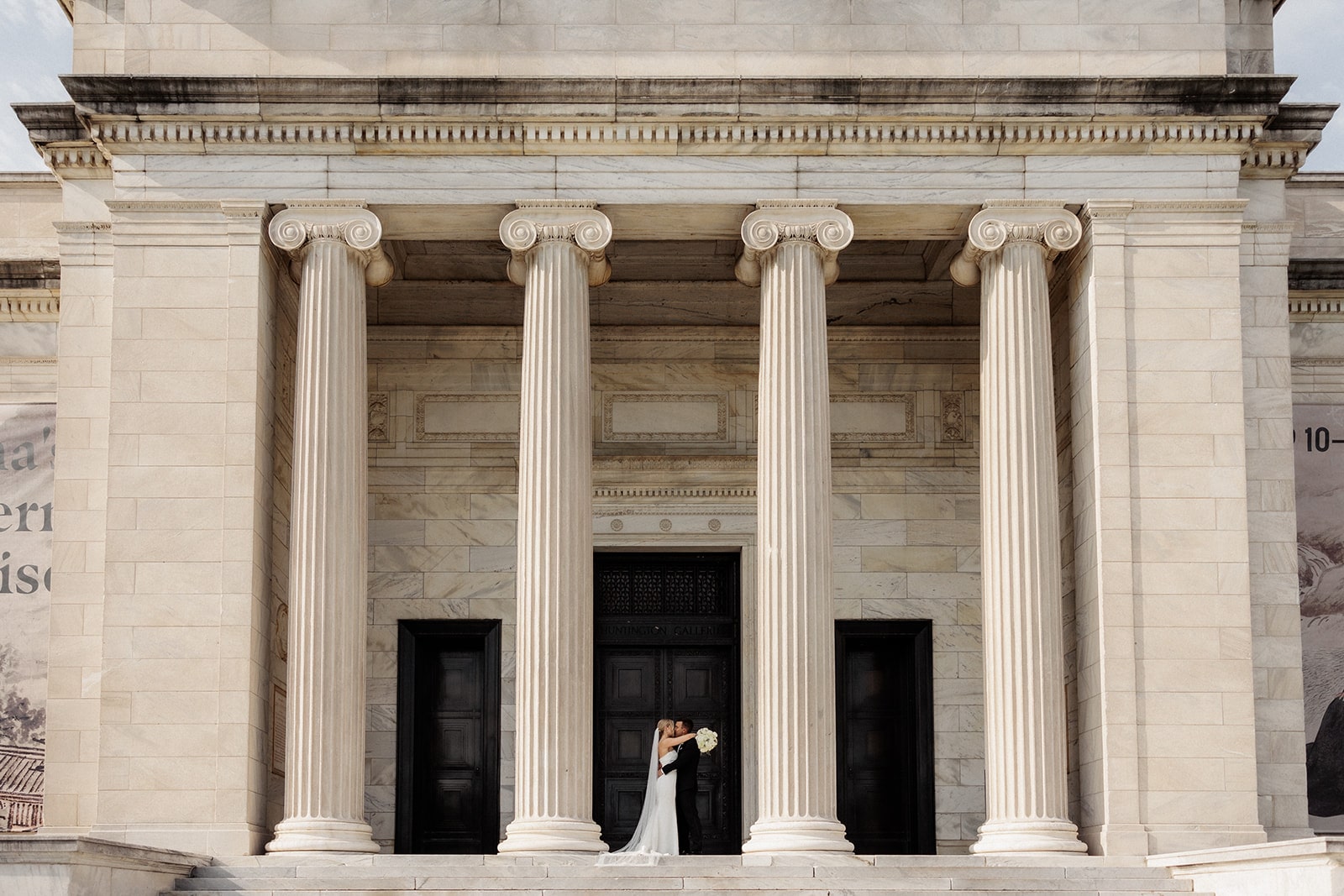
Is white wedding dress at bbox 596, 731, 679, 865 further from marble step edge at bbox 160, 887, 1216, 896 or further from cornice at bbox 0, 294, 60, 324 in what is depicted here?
cornice at bbox 0, 294, 60, 324

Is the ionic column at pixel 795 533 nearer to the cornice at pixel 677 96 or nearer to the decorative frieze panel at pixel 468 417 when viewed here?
the cornice at pixel 677 96

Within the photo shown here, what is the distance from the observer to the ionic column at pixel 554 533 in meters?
25.4

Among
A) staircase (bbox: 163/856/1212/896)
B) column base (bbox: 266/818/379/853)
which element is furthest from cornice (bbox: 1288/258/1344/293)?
column base (bbox: 266/818/379/853)

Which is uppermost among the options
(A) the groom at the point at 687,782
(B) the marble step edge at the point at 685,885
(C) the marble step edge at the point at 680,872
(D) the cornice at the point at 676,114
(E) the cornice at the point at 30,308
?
(D) the cornice at the point at 676,114

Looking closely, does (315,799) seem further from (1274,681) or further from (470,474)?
(1274,681)

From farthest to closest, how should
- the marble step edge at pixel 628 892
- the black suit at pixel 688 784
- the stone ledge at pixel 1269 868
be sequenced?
the black suit at pixel 688 784 → the marble step edge at pixel 628 892 → the stone ledge at pixel 1269 868

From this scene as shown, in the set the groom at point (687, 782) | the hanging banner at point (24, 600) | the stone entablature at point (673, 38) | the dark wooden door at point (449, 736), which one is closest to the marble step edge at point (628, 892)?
the groom at point (687, 782)

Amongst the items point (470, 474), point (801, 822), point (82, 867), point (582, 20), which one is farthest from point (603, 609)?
point (82, 867)

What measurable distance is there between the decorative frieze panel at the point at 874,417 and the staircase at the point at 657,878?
9575 millimetres

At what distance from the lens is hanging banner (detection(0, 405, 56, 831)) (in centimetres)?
3014

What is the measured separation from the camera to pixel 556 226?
88.1 ft

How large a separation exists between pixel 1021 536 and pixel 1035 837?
13.2 ft

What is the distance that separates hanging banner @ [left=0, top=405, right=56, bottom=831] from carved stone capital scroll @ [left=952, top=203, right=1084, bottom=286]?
14.9m

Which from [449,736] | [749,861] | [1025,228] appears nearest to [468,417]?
[449,736]
